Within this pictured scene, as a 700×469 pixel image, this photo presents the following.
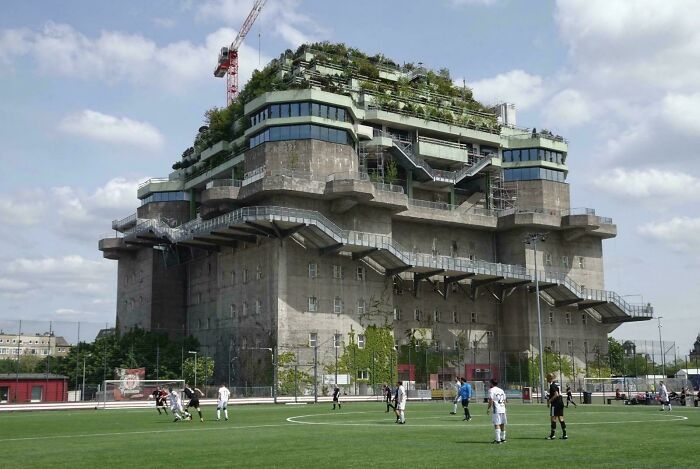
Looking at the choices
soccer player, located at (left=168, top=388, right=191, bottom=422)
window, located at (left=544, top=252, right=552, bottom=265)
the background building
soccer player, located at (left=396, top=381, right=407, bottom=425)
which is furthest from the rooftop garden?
soccer player, located at (left=396, top=381, right=407, bottom=425)

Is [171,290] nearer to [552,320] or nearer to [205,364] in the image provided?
[205,364]

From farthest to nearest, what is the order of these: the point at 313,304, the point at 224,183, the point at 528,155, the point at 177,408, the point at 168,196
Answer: the point at 168,196, the point at 528,155, the point at 224,183, the point at 313,304, the point at 177,408

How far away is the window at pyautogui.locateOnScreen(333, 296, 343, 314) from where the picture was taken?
7847 cm

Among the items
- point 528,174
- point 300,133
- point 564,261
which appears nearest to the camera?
point 300,133

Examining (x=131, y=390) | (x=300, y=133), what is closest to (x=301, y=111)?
(x=300, y=133)

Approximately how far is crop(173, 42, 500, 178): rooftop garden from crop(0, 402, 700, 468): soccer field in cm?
5470

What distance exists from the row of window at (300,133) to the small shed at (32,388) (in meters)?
30.6

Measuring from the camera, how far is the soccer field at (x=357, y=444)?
19.5 meters

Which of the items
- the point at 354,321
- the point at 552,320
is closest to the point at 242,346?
the point at 354,321

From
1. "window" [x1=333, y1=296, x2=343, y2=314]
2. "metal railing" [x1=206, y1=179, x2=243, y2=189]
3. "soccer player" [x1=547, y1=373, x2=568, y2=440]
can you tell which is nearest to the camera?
"soccer player" [x1=547, y1=373, x2=568, y2=440]

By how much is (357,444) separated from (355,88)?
70.1 metres

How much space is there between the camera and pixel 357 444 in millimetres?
24266

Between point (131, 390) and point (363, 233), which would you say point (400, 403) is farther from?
point (363, 233)

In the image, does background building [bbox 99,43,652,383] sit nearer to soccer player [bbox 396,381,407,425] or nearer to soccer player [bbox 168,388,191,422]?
soccer player [bbox 168,388,191,422]
